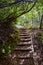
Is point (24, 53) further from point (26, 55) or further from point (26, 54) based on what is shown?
point (26, 55)

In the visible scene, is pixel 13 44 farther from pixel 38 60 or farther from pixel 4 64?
pixel 4 64

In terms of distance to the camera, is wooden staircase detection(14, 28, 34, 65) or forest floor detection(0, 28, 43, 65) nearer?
forest floor detection(0, 28, 43, 65)

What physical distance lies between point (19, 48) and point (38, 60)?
1.35 meters

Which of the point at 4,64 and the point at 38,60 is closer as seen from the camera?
the point at 4,64

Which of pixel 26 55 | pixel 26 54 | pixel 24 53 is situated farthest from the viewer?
pixel 24 53

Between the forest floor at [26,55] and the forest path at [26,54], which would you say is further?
the forest path at [26,54]

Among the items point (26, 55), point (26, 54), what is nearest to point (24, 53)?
point (26, 54)

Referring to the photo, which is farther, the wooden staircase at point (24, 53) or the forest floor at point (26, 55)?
the wooden staircase at point (24, 53)

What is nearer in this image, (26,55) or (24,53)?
(26,55)

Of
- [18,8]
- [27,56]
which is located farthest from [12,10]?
[27,56]

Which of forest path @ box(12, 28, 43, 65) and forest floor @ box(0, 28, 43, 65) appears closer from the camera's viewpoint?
forest floor @ box(0, 28, 43, 65)

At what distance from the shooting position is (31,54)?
7.25 metres

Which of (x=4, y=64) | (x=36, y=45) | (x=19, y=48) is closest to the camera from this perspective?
(x=4, y=64)

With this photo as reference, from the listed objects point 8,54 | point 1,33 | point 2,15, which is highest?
point 2,15
